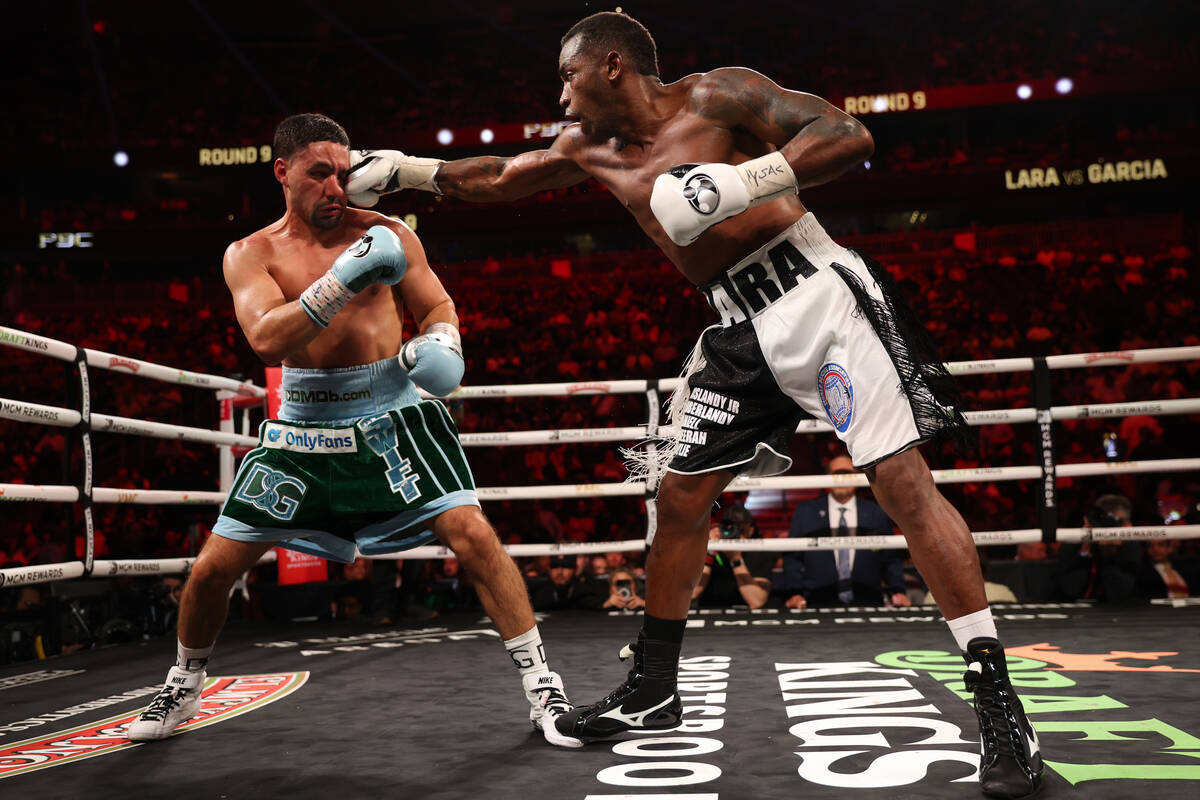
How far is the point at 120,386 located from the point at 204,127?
24.1 feet

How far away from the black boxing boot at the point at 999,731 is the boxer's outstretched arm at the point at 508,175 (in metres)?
1.17

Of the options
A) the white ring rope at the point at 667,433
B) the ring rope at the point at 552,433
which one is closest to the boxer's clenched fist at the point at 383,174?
the ring rope at the point at 552,433

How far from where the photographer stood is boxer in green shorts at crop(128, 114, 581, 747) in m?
1.79

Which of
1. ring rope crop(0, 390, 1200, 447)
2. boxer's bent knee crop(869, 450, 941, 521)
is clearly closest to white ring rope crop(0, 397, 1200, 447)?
ring rope crop(0, 390, 1200, 447)

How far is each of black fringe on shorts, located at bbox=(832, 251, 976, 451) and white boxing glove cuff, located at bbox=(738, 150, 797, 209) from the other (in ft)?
0.73

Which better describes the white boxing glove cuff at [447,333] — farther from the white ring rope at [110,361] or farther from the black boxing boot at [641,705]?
the white ring rope at [110,361]

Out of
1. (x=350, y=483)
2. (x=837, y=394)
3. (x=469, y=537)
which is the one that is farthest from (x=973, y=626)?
(x=350, y=483)

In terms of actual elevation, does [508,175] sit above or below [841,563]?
above

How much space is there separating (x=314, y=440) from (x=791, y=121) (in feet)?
3.59

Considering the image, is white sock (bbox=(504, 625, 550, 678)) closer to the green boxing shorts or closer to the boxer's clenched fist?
the green boxing shorts

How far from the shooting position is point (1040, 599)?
151 inches

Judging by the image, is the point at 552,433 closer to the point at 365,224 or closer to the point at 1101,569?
the point at 365,224

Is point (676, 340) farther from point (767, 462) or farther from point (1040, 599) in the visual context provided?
point (767, 462)

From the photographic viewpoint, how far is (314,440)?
75.9 inches
